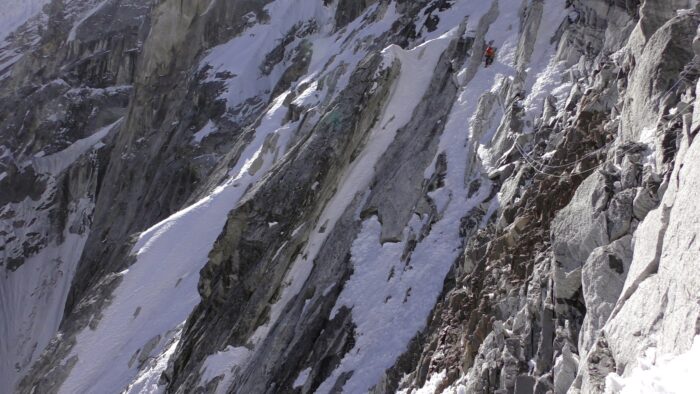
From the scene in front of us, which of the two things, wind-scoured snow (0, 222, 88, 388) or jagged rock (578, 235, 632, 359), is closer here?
jagged rock (578, 235, 632, 359)

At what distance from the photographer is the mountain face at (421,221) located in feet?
31.3

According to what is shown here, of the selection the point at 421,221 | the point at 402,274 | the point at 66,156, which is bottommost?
the point at 66,156

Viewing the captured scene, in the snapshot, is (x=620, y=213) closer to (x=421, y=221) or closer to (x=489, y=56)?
(x=421, y=221)

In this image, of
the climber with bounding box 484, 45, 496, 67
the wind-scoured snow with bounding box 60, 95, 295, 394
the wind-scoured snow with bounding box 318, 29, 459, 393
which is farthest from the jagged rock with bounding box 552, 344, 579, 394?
the wind-scoured snow with bounding box 60, 95, 295, 394

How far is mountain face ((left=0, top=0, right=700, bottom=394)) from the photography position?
9.55 metres

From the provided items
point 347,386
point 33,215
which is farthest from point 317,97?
point 33,215

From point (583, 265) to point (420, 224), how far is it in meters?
9.11

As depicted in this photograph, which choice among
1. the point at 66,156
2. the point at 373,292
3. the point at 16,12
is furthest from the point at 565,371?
the point at 16,12

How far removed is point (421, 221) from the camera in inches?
758

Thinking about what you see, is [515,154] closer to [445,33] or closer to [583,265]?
[583,265]

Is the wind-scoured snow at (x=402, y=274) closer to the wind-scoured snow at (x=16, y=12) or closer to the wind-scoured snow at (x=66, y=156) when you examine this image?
the wind-scoured snow at (x=66, y=156)

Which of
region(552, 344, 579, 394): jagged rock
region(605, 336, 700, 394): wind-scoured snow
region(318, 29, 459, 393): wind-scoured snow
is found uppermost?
region(605, 336, 700, 394): wind-scoured snow

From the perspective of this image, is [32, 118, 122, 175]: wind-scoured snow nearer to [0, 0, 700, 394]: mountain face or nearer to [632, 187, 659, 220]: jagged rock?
[0, 0, 700, 394]: mountain face

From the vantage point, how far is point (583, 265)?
10.2 m
